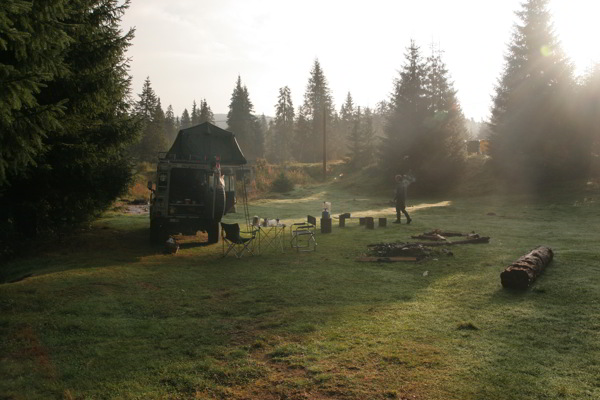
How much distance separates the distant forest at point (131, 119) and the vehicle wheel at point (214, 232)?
2.96 m

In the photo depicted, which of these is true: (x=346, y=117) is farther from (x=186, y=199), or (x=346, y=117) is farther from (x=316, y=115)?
(x=186, y=199)

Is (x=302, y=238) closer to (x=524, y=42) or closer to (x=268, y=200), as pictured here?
(x=268, y=200)

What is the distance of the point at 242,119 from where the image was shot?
77188 millimetres

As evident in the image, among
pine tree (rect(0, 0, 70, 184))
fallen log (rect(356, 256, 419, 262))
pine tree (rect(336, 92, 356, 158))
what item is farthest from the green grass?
pine tree (rect(336, 92, 356, 158))

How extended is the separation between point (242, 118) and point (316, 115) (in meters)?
13.8

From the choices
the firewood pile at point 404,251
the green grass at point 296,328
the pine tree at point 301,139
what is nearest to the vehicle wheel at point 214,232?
the green grass at point 296,328

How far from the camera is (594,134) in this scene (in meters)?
28.1

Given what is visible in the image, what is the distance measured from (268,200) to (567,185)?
2046cm

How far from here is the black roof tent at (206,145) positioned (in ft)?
51.7

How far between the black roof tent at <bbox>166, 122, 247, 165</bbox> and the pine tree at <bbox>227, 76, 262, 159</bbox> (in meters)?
60.9

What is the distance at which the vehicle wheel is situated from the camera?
13.5 m

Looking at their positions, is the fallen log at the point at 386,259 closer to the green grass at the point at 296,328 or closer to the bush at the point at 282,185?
the green grass at the point at 296,328

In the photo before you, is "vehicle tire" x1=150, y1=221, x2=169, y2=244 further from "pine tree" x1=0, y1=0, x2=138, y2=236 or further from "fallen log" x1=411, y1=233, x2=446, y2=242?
"fallen log" x1=411, y1=233, x2=446, y2=242

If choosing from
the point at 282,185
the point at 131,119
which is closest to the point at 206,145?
the point at 131,119
